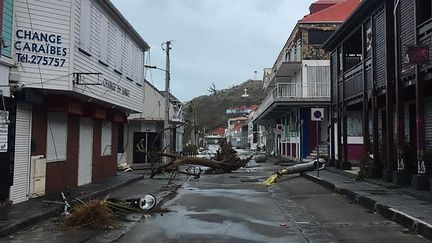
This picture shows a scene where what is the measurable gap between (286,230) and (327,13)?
34.9 meters

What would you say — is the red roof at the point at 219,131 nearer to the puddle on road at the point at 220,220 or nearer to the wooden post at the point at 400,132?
the wooden post at the point at 400,132

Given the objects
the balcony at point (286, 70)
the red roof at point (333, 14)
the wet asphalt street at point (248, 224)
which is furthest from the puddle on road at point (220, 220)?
the red roof at point (333, 14)

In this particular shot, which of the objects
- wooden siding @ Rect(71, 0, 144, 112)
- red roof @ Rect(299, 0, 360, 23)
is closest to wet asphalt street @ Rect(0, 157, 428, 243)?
wooden siding @ Rect(71, 0, 144, 112)

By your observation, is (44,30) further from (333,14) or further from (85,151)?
(333,14)

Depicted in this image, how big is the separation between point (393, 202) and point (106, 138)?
14061mm

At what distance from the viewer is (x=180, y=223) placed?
11148mm

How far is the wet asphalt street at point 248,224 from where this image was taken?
9398 mm

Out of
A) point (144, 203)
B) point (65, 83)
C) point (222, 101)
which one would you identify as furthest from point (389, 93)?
point (222, 101)

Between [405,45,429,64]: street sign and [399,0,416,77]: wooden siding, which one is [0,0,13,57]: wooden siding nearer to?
[405,45,429,64]: street sign

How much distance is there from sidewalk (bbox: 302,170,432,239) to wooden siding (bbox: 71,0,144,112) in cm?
851

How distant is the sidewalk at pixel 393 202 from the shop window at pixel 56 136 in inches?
360

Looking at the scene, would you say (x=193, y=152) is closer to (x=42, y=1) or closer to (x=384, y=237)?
(x=42, y=1)

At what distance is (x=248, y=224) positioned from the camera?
35.8 ft

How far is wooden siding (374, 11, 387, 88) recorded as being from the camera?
61.0 ft
